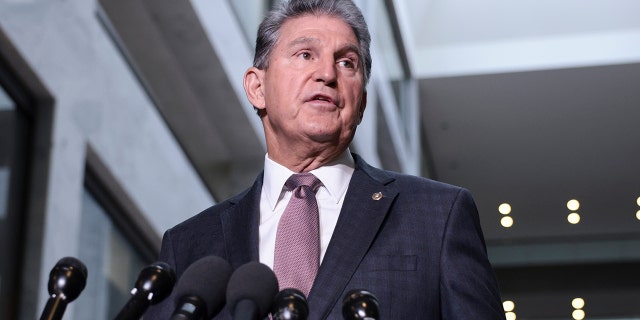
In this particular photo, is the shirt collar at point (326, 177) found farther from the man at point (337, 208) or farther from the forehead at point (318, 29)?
the forehead at point (318, 29)

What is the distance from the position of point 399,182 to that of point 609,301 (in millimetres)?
18537

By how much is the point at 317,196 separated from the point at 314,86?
0.24m

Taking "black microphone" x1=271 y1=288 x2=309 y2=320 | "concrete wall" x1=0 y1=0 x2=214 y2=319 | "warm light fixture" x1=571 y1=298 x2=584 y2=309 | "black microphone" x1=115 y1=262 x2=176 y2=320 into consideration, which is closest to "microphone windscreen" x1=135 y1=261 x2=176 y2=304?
"black microphone" x1=115 y1=262 x2=176 y2=320

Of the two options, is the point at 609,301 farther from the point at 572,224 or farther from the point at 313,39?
the point at 313,39

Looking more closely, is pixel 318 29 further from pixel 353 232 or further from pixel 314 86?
pixel 353 232

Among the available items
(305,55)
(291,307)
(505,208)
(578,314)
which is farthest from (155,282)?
(578,314)

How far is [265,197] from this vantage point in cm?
268

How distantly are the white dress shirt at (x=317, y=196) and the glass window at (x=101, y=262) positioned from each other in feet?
13.0

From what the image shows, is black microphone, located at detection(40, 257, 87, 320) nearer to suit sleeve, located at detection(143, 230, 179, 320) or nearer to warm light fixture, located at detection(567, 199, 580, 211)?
suit sleeve, located at detection(143, 230, 179, 320)

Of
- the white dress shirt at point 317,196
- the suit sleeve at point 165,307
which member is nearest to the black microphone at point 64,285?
the suit sleeve at point 165,307

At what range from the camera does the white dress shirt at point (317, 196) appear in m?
2.55

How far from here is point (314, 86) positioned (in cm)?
261

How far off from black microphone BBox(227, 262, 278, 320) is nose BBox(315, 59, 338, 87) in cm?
85

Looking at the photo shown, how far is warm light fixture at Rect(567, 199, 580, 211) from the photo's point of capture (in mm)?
20880
